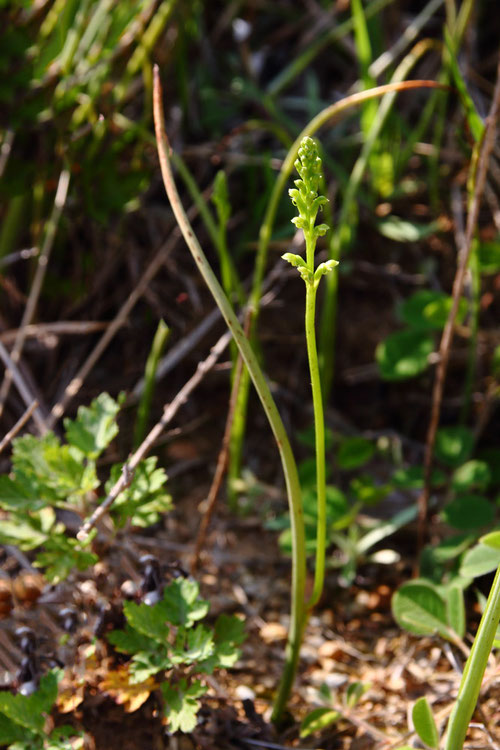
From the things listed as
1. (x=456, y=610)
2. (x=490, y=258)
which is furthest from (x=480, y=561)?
(x=490, y=258)

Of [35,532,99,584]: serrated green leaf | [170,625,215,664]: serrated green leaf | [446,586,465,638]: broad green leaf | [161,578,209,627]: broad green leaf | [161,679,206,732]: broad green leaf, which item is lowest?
[446,586,465,638]: broad green leaf

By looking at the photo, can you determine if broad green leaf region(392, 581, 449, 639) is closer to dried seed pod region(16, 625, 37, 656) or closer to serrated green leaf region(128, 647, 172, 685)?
serrated green leaf region(128, 647, 172, 685)

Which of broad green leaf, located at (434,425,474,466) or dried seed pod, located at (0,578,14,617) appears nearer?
dried seed pod, located at (0,578,14,617)

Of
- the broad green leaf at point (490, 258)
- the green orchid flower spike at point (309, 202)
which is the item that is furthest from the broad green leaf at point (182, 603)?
the broad green leaf at point (490, 258)

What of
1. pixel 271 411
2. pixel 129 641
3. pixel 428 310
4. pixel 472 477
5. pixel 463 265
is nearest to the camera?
pixel 271 411

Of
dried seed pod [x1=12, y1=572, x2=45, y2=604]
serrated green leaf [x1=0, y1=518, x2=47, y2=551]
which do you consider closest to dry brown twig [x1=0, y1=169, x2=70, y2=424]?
dried seed pod [x1=12, y1=572, x2=45, y2=604]

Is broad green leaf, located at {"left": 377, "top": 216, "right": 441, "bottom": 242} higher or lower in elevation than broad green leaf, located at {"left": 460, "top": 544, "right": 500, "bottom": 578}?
higher

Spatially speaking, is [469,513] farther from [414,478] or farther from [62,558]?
[62,558]
